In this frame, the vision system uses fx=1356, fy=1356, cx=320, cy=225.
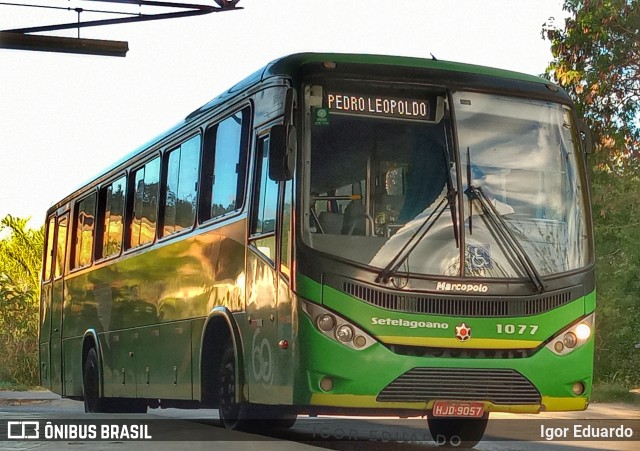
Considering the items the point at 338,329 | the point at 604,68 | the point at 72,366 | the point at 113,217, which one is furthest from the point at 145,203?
the point at 604,68

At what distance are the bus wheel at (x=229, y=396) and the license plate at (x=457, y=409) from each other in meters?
2.35

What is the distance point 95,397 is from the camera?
20.2m

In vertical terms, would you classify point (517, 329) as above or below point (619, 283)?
below

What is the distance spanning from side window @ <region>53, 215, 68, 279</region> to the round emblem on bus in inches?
499

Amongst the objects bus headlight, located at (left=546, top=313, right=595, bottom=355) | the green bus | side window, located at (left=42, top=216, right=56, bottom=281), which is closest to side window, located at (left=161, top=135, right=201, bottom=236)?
the green bus

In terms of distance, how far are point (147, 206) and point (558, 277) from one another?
6.78m

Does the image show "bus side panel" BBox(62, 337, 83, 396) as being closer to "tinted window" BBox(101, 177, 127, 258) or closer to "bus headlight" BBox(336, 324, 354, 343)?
"tinted window" BBox(101, 177, 127, 258)

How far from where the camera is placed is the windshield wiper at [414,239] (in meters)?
11.5

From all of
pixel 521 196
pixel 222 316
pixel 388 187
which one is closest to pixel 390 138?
pixel 388 187

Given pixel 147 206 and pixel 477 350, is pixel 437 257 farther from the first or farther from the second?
pixel 147 206

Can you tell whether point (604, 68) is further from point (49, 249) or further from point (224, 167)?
point (224, 167)

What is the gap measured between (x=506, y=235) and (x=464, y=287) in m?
0.62

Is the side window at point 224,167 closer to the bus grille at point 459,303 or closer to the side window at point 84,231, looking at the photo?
the bus grille at point 459,303

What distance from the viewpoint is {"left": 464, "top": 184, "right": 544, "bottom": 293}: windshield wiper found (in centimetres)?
1189
